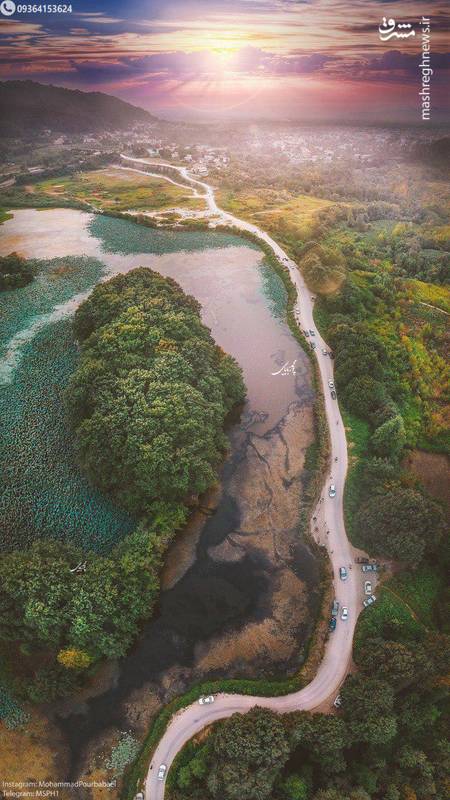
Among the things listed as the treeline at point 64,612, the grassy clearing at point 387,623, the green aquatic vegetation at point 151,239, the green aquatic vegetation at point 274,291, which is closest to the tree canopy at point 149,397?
the treeline at point 64,612

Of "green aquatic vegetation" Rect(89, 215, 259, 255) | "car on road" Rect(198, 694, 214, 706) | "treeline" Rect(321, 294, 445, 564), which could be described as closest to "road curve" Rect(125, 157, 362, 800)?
"car on road" Rect(198, 694, 214, 706)

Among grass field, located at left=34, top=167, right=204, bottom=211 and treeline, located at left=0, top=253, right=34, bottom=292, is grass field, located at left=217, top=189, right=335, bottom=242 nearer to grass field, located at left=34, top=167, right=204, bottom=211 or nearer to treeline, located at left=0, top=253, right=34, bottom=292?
grass field, located at left=34, top=167, right=204, bottom=211

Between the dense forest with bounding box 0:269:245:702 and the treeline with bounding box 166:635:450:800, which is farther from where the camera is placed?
the dense forest with bounding box 0:269:245:702

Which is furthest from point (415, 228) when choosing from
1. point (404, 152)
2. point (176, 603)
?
point (176, 603)

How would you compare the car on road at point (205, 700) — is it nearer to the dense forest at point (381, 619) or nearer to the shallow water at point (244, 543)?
the dense forest at point (381, 619)

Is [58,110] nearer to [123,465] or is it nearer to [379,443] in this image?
[123,465]

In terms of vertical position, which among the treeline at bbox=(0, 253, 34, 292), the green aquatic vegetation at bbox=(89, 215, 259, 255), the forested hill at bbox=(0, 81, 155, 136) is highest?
the forested hill at bbox=(0, 81, 155, 136)
